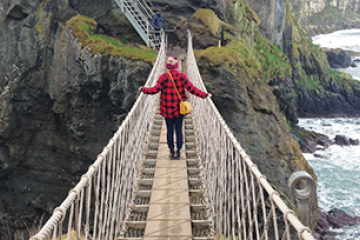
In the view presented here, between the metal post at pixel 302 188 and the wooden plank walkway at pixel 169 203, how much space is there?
1048 mm

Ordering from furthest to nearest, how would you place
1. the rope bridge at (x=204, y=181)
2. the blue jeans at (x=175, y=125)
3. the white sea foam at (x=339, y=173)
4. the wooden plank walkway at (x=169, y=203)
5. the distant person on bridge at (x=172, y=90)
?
the white sea foam at (x=339, y=173) < the blue jeans at (x=175, y=125) < the distant person on bridge at (x=172, y=90) < the wooden plank walkway at (x=169, y=203) < the rope bridge at (x=204, y=181)

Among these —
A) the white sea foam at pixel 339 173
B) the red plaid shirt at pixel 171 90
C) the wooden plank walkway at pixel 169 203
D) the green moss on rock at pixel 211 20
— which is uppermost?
the green moss on rock at pixel 211 20

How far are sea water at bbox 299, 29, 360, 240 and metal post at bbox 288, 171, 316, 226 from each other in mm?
12314

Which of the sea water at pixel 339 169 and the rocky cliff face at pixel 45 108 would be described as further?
the sea water at pixel 339 169

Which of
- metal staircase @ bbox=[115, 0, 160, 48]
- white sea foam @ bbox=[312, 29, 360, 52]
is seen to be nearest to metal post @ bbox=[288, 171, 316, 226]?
metal staircase @ bbox=[115, 0, 160, 48]

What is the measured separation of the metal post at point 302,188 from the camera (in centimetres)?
208

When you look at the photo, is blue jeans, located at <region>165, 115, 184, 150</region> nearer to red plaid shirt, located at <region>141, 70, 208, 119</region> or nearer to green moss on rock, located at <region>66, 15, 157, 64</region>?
red plaid shirt, located at <region>141, 70, 208, 119</region>

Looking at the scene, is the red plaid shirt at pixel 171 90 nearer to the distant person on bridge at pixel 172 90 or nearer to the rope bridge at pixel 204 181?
the distant person on bridge at pixel 172 90

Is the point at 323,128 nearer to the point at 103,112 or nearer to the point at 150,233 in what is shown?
the point at 103,112

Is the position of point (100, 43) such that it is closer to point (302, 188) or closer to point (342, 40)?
point (302, 188)

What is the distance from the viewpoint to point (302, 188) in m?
2.29

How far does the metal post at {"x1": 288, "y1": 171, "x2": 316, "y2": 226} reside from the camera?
6.83ft

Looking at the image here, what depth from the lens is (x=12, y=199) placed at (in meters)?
11.0

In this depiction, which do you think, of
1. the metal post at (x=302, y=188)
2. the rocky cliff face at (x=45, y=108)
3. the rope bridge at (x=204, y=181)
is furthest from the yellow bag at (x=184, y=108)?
the rocky cliff face at (x=45, y=108)
